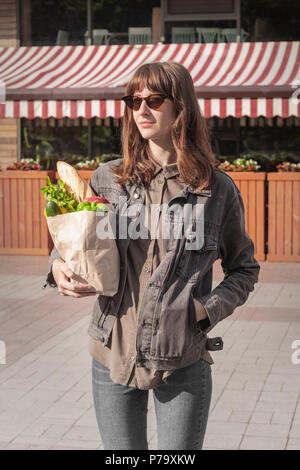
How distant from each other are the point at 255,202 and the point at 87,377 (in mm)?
5585

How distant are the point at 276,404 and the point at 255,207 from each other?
19.3 feet

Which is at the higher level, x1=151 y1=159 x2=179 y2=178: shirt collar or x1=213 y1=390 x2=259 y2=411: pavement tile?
x1=151 y1=159 x2=179 y2=178: shirt collar

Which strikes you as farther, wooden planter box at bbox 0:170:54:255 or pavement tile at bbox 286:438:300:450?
wooden planter box at bbox 0:170:54:255

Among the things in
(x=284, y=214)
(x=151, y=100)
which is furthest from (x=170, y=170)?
(x=284, y=214)

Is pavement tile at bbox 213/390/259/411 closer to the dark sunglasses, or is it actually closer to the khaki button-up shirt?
the khaki button-up shirt

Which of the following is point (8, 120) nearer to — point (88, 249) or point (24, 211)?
point (24, 211)

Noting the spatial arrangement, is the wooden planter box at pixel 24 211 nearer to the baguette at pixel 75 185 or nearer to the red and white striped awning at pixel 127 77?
the red and white striped awning at pixel 127 77

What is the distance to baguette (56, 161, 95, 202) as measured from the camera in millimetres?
2529

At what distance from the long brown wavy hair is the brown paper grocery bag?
0.81 feet

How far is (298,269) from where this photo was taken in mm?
10094

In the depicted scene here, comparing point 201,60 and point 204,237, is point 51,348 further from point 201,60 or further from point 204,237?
point 201,60

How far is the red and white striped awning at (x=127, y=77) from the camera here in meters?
11.3

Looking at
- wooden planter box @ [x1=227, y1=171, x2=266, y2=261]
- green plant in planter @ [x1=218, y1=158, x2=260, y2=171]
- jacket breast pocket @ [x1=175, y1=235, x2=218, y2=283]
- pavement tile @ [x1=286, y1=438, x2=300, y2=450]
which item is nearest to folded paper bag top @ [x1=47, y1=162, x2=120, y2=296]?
jacket breast pocket @ [x1=175, y1=235, x2=218, y2=283]
